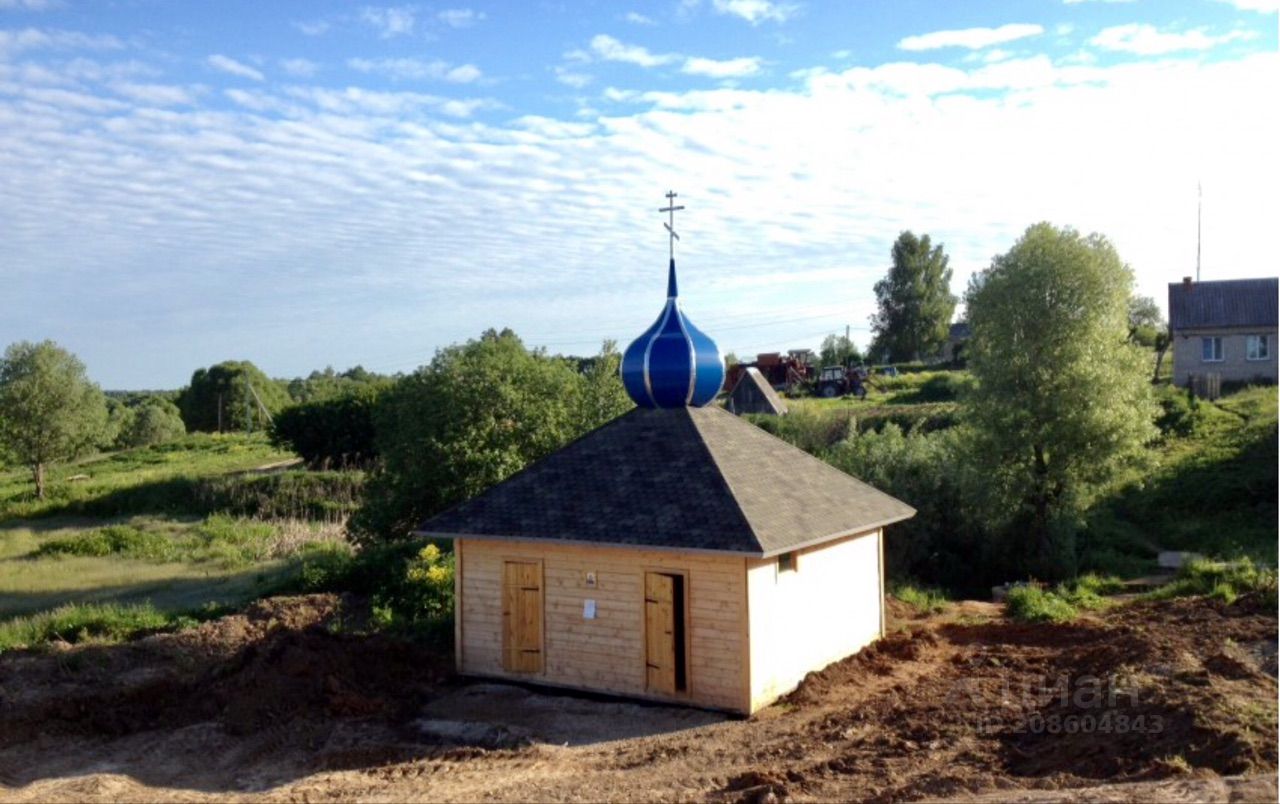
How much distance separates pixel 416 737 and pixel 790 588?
5.03m

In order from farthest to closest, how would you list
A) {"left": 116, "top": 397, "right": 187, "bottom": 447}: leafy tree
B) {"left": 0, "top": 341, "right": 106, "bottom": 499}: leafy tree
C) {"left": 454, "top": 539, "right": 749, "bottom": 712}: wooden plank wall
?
{"left": 116, "top": 397, "right": 187, "bottom": 447}: leafy tree → {"left": 0, "top": 341, "right": 106, "bottom": 499}: leafy tree → {"left": 454, "top": 539, "right": 749, "bottom": 712}: wooden plank wall

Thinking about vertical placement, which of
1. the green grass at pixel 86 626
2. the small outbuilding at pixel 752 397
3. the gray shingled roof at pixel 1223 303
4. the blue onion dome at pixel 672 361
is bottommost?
the green grass at pixel 86 626

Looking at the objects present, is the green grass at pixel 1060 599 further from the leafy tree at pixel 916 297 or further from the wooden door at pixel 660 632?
the leafy tree at pixel 916 297

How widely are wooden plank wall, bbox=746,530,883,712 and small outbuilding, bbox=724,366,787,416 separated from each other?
2639 cm

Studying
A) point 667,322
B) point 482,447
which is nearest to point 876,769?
point 667,322

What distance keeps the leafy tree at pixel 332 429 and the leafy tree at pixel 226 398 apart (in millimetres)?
32840

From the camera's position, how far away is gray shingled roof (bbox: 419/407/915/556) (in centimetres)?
1369

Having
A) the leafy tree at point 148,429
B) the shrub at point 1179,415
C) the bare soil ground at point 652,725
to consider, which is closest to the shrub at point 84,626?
the bare soil ground at point 652,725

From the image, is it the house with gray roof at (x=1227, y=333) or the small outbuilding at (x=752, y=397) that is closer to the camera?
the house with gray roof at (x=1227, y=333)

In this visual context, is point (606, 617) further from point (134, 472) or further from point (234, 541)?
point (134, 472)

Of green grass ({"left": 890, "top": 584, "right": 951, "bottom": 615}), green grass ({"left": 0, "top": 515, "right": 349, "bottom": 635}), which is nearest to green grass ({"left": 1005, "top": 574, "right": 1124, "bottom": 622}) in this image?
green grass ({"left": 890, "top": 584, "right": 951, "bottom": 615})

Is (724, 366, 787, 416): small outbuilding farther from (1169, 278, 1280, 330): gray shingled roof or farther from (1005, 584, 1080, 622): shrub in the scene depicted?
(1005, 584, 1080, 622): shrub

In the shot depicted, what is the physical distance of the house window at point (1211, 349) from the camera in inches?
1576

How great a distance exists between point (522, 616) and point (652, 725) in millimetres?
2717
